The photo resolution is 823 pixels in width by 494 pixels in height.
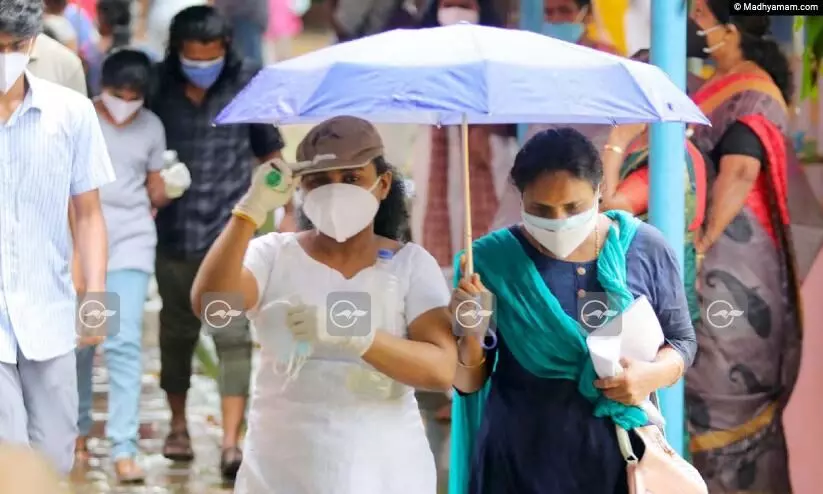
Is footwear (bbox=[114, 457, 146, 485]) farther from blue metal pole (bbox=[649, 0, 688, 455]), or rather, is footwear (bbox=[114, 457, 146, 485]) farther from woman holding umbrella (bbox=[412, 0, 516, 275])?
blue metal pole (bbox=[649, 0, 688, 455])

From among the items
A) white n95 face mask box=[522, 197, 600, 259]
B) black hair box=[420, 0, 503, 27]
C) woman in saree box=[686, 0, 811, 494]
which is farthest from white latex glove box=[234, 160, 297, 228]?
woman in saree box=[686, 0, 811, 494]

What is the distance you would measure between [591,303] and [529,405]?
0.95 feet

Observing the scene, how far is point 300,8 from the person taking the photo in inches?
157

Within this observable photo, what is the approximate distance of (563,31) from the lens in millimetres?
4082

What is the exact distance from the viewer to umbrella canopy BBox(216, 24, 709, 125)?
2.96 m

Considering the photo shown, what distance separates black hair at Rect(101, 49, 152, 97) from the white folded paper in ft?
5.69

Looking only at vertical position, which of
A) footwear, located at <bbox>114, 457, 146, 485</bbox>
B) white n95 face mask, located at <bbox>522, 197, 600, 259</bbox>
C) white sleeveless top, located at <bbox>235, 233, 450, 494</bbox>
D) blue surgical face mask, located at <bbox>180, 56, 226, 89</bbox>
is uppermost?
Result: blue surgical face mask, located at <bbox>180, 56, 226, 89</bbox>

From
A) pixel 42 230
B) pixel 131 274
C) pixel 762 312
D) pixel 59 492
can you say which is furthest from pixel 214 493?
pixel 59 492

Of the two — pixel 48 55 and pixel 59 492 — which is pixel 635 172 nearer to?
pixel 48 55

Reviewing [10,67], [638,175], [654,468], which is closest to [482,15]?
[638,175]

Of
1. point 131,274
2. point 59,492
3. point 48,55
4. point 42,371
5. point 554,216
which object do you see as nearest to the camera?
point 59,492

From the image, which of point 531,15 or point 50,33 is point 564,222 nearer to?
point 531,15

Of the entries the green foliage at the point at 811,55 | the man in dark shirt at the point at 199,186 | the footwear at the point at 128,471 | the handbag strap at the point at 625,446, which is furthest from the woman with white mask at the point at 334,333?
the green foliage at the point at 811,55

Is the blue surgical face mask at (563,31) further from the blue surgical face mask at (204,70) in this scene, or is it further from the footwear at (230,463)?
the footwear at (230,463)
